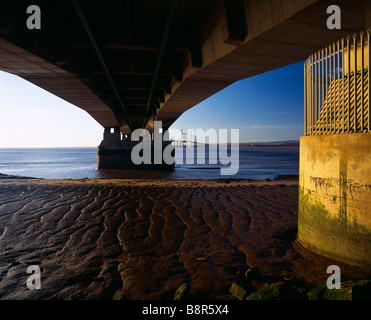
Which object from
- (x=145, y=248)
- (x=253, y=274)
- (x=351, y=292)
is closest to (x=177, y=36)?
(x=145, y=248)

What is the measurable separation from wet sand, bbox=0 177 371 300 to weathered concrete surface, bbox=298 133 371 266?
261 millimetres

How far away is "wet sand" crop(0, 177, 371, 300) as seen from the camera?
2.95 metres

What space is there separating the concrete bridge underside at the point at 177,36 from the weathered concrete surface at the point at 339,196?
2307 mm

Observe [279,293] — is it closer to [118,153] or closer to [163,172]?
[163,172]

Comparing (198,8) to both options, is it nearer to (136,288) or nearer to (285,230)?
(285,230)

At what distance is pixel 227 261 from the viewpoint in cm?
359

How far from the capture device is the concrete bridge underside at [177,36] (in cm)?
487

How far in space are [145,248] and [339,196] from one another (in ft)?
10.2

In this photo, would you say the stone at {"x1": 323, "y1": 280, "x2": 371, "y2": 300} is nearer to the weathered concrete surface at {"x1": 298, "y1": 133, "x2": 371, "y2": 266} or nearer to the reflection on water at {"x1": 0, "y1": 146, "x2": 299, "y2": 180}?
the weathered concrete surface at {"x1": 298, "y1": 133, "x2": 371, "y2": 266}

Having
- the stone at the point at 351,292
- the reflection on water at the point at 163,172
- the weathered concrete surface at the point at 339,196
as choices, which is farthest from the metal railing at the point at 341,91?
the reflection on water at the point at 163,172

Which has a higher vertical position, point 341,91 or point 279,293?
point 341,91

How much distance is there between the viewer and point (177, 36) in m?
8.18
